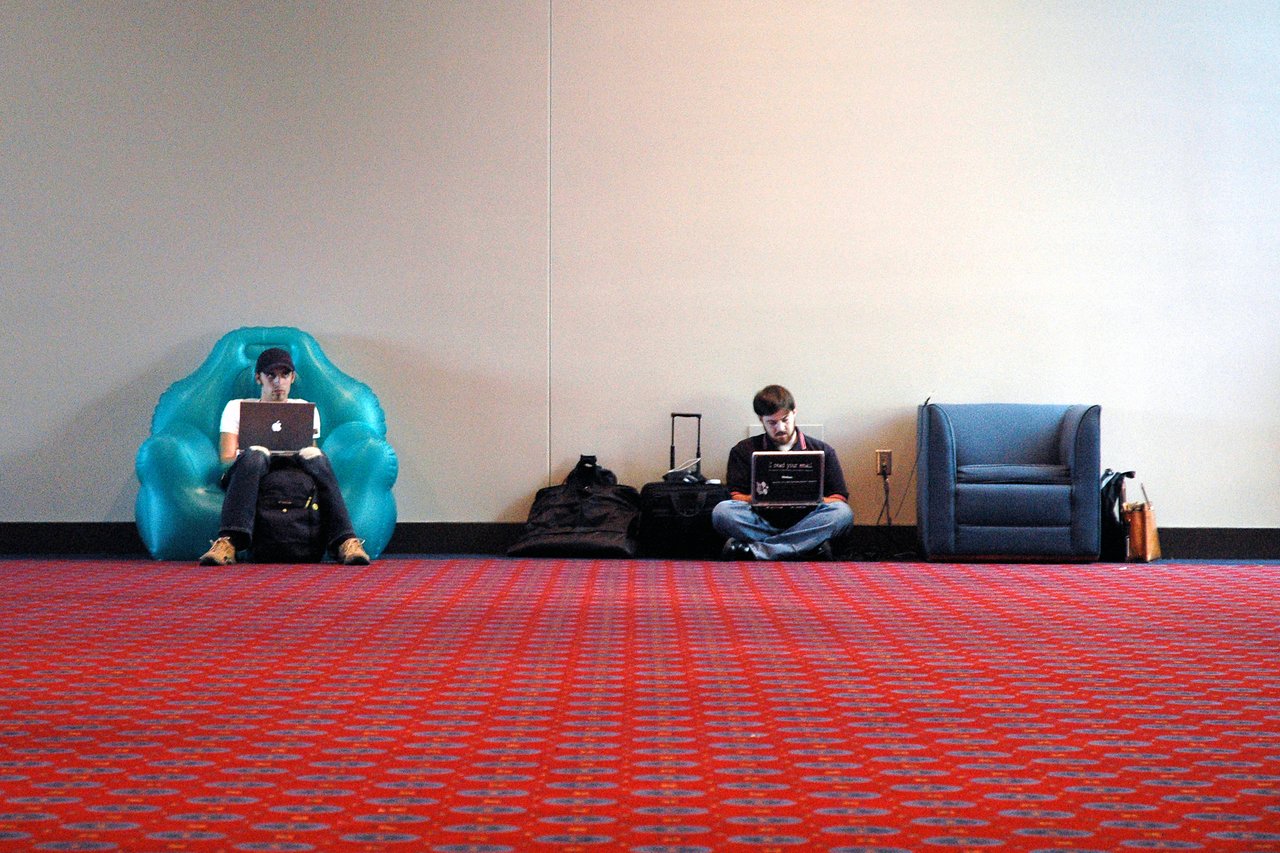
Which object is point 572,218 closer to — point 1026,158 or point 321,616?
point 1026,158

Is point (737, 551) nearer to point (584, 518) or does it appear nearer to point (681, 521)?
point (681, 521)

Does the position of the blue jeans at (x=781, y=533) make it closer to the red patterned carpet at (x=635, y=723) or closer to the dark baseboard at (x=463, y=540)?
the dark baseboard at (x=463, y=540)

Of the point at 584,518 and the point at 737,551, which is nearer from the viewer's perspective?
the point at 737,551

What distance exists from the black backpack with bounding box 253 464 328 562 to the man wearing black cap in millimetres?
36

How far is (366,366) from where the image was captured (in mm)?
6723

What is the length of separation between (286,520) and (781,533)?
7.22 ft

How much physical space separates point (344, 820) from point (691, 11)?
5.71 meters

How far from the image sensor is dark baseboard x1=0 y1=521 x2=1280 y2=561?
21.8ft

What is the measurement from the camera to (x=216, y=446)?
623 cm

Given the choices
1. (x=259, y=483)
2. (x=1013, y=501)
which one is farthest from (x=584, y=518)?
(x=1013, y=501)

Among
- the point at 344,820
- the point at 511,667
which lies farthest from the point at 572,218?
the point at 344,820

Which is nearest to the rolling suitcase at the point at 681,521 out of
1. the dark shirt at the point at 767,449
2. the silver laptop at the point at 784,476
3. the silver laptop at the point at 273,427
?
the dark shirt at the point at 767,449

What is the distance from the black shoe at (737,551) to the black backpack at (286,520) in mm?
1787

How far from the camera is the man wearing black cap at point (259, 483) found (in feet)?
18.2
